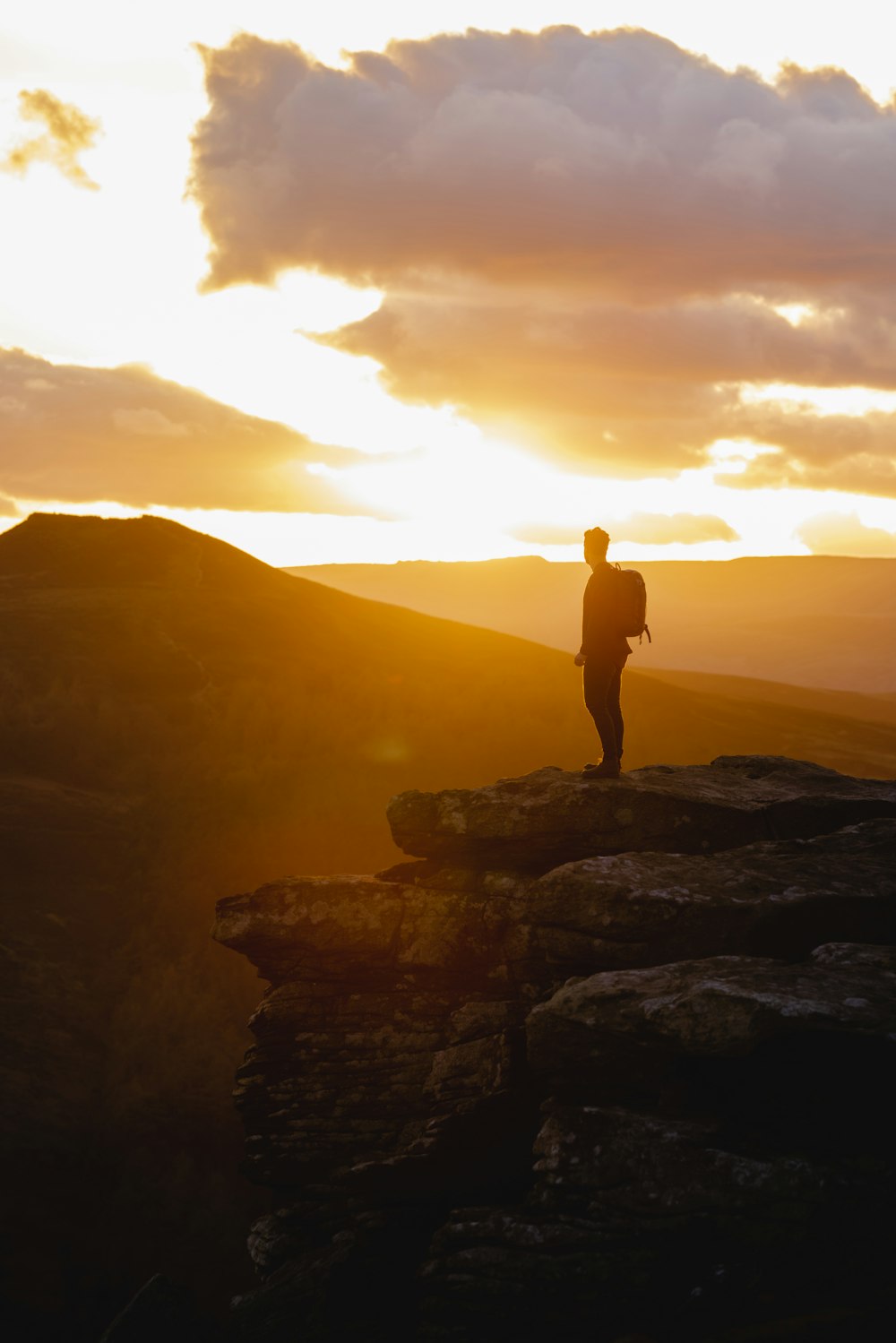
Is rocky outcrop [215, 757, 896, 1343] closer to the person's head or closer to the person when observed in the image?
the person

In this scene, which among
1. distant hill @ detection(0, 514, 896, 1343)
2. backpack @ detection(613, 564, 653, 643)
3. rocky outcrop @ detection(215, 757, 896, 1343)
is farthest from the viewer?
distant hill @ detection(0, 514, 896, 1343)

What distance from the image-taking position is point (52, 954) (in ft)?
104

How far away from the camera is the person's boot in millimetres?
15805

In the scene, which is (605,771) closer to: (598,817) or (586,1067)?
Result: (598,817)

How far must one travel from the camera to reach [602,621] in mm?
15461

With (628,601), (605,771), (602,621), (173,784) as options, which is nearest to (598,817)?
(605,771)

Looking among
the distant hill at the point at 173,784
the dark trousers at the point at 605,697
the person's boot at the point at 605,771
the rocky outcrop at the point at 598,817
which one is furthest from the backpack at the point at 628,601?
the distant hill at the point at 173,784

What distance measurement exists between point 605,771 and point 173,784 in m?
30.1

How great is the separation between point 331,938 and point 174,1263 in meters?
12.8

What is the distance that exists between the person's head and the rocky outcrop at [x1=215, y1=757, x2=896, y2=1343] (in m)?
3.33

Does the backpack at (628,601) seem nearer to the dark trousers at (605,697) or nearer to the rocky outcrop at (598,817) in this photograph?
the dark trousers at (605,697)

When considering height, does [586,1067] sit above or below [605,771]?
below

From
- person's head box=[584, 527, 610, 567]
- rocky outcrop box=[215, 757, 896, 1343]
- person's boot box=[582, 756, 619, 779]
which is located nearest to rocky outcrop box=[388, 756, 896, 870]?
rocky outcrop box=[215, 757, 896, 1343]

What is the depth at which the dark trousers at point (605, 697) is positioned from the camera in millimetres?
15602
